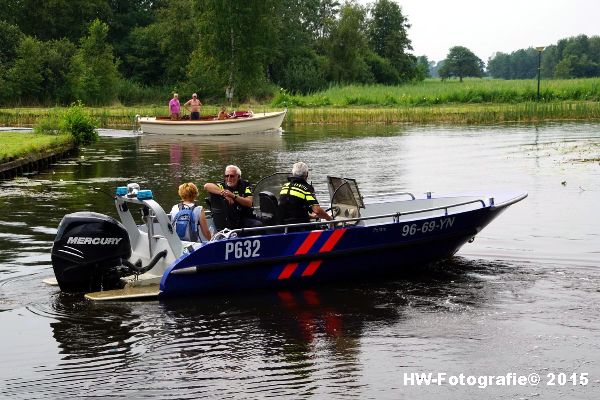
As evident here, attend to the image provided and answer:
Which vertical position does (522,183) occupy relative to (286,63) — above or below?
below

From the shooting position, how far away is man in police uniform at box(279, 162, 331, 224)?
41.9ft

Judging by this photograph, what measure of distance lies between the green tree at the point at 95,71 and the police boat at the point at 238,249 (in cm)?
5564

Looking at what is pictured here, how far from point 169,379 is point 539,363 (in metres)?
3.76

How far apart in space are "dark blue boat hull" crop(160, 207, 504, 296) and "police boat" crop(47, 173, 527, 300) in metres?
0.01

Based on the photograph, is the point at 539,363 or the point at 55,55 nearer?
the point at 539,363

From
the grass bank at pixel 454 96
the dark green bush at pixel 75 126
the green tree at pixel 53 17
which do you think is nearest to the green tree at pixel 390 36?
the green tree at pixel 53 17

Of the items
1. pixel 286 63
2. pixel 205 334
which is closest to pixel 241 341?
pixel 205 334

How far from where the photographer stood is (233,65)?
70.9 metres

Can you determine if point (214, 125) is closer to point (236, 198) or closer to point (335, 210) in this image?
point (335, 210)

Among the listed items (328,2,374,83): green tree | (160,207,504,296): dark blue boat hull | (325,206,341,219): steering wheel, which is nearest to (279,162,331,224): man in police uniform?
(160,207,504,296): dark blue boat hull

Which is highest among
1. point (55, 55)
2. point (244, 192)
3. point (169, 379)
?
point (55, 55)

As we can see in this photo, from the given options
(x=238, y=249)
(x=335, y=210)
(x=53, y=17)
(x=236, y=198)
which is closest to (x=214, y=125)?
(x=335, y=210)

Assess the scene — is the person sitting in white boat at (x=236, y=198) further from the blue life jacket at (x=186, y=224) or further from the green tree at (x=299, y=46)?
the green tree at (x=299, y=46)

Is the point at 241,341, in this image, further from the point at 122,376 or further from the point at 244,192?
the point at 244,192
